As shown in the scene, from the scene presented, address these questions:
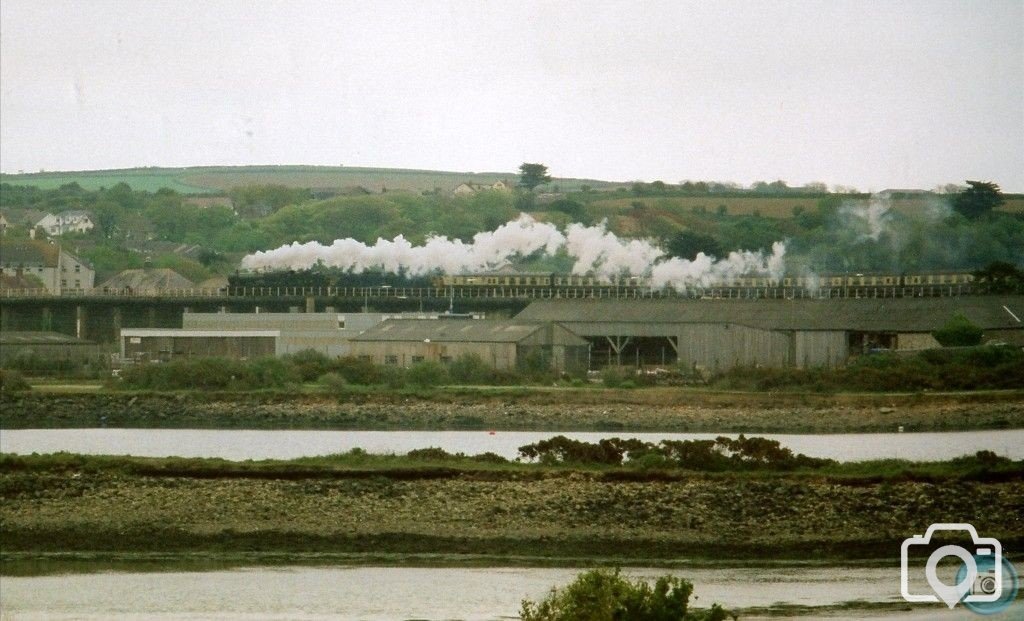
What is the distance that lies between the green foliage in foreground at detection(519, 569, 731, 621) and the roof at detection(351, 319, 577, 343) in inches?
1710

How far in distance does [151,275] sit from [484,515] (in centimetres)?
7039

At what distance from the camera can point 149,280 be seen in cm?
10200

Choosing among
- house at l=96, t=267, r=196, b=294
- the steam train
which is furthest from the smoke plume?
house at l=96, t=267, r=196, b=294

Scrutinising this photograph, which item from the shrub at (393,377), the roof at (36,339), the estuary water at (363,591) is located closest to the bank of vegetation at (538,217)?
the shrub at (393,377)

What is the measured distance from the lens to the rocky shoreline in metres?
53.1

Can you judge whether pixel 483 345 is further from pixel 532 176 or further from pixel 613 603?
pixel 532 176

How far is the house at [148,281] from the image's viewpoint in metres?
98.3

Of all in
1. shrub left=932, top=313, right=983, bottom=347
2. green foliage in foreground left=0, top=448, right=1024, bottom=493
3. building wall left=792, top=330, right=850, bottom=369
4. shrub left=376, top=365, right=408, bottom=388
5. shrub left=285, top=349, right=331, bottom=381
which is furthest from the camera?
shrub left=285, top=349, right=331, bottom=381

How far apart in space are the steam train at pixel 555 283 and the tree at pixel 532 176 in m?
69.2

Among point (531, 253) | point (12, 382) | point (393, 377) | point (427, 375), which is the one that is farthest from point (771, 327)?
point (531, 253)

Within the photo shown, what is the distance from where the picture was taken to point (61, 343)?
79250 millimetres

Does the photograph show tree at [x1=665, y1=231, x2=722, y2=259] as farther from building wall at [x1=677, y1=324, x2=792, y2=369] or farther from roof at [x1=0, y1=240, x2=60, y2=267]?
roof at [x1=0, y1=240, x2=60, y2=267]

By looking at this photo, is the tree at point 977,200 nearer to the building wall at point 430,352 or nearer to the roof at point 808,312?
the roof at point 808,312

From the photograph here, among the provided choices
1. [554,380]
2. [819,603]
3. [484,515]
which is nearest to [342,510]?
[484,515]
